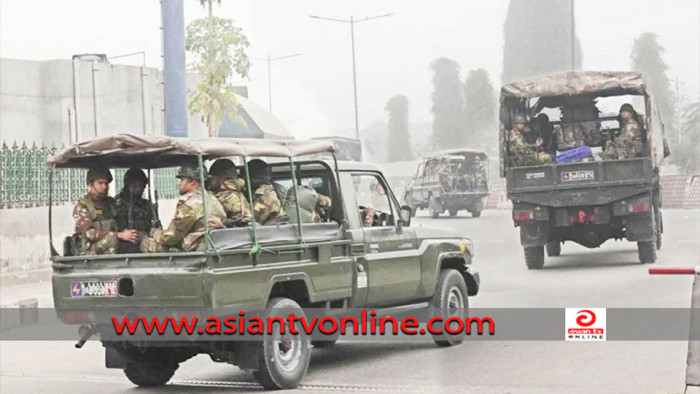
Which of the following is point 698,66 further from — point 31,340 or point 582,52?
point 31,340

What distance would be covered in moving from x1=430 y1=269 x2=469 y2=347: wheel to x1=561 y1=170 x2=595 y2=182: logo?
278 inches

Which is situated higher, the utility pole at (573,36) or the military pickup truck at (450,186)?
the utility pole at (573,36)

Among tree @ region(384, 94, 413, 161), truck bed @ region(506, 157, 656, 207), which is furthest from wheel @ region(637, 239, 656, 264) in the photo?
tree @ region(384, 94, 413, 161)

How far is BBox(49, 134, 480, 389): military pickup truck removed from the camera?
28.9 feet

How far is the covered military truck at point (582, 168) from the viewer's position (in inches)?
714

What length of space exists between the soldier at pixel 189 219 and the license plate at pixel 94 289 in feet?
1.33

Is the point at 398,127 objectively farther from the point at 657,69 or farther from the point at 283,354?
the point at 283,354

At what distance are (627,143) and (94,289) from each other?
11.7 m

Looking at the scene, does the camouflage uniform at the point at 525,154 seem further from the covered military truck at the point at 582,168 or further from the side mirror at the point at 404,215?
the side mirror at the point at 404,215

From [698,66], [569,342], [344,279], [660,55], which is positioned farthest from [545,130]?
[698,66]

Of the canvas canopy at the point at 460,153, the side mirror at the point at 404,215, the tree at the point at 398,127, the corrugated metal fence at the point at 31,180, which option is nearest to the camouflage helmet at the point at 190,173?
the side mirror at the point at 404,215

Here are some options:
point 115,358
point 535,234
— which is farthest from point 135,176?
point 535,234

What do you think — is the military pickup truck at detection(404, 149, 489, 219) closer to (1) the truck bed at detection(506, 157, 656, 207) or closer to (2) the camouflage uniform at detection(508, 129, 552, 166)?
(2) the camouflage uniform at detection(508, 129, 552, 166)

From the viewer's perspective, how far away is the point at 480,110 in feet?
137
